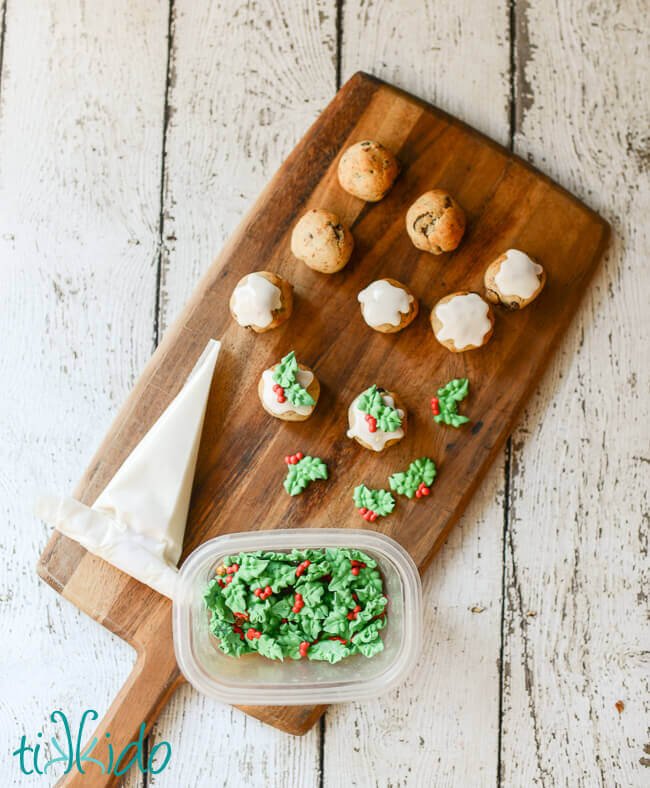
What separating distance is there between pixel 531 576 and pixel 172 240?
1.06m

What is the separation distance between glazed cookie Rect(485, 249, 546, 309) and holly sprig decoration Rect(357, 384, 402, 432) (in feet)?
1.03

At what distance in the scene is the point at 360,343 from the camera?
1504 millimetres

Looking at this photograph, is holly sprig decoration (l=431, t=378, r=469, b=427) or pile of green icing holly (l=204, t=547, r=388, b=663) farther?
holly sprig decoration (l=431, t=378, r=469, b=427)

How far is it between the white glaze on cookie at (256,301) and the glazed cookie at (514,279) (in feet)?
1.44

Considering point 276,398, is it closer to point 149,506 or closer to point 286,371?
point 286,371

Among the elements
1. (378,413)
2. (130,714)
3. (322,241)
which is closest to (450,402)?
(378,413)

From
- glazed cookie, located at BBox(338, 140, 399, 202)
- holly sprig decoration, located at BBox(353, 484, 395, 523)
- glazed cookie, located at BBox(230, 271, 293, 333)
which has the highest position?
glazed cookie, located at BBox(338, 140, 399, 202)

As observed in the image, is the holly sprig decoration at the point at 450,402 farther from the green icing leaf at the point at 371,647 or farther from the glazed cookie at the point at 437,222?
the green icing leaf at the point at 371,647

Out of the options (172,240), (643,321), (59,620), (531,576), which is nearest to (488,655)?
(531,576)

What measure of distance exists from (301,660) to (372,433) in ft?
1.52

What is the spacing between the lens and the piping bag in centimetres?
142

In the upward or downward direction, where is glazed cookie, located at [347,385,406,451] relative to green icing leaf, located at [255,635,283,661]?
upward

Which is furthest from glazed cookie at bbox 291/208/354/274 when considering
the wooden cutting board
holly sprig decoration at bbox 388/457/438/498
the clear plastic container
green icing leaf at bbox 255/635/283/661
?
green icing leaf at bbox 255/635/283/661

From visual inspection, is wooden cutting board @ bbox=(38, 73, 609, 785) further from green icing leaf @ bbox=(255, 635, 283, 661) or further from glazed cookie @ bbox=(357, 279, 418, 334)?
green icing leaf @ bbox=(255, 635, 283, 661)
